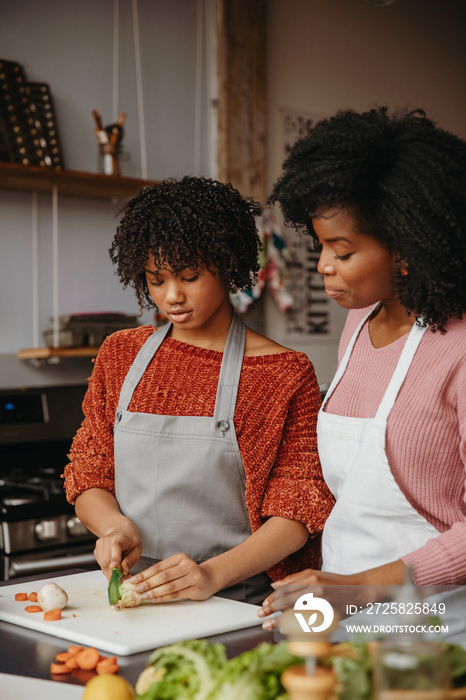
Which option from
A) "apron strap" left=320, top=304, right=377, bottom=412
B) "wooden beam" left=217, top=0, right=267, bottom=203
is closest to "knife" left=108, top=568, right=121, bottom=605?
"apron strap" left=320, top=304, right=377, bottom=412

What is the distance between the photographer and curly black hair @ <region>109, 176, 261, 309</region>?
1.48 meters

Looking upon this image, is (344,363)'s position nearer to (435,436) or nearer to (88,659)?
(435,436)

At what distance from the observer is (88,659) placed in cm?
102

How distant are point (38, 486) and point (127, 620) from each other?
1.40 m

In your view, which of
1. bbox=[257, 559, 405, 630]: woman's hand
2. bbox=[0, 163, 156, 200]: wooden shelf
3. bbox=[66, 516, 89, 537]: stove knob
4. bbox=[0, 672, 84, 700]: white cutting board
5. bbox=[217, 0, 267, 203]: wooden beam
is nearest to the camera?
bbox=[0, 672, 84, 700]: white cutting board

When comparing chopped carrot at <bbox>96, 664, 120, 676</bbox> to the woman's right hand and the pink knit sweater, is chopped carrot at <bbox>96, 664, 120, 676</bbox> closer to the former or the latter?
the woman's right hand

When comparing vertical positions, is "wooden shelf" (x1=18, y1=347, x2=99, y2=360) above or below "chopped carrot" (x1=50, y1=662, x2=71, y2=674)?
above

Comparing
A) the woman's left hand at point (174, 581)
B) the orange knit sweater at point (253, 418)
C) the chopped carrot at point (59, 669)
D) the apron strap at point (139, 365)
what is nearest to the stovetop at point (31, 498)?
the orange knit sweater at point (253, 418)

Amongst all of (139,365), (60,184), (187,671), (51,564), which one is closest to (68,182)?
(60,184)

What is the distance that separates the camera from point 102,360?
1.65 meters

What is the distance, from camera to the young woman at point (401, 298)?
3.79 feet

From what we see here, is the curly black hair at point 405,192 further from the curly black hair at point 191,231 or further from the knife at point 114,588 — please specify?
the knife at point 114,588

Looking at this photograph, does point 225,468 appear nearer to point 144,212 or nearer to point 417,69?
point 144,212

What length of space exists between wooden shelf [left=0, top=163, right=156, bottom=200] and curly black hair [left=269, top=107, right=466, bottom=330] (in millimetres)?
1641
